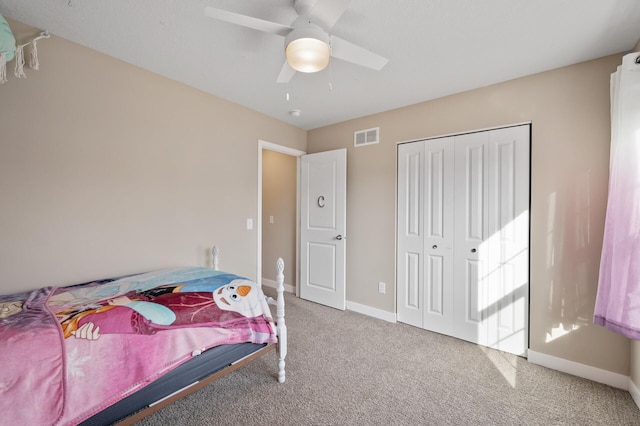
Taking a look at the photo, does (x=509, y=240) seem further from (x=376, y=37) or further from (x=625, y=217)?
(x=376, y=37)

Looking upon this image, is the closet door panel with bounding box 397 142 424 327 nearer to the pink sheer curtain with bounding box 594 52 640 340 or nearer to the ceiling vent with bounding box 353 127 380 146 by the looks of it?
the ceiling vent with bounding box 353 127 380 146

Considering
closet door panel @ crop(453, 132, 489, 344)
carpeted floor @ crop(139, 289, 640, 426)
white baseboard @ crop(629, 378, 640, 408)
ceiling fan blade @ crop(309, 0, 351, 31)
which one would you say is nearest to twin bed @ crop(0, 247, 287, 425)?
carpeted floor @ crop(139, 289, 640, 426)

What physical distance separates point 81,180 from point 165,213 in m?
0.63

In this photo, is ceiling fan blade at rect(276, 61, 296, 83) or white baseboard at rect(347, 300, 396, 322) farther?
white baseboard at rect(347, 300, 396, 322)

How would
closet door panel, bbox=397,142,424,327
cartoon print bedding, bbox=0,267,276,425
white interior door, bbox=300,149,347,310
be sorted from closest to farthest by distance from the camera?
cartoon print bedding, bbox=0,267,276,425 < closet door panel, bbox=397,142,424,327 < white interior door, bbox=300,149,347,310

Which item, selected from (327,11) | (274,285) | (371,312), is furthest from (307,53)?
(274,285)

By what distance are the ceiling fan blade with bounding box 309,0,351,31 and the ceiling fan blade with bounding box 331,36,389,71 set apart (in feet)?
0.33

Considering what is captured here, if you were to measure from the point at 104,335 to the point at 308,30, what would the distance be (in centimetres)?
179

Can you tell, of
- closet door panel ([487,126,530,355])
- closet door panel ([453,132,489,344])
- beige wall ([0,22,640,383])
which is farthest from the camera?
closet door panel ([453,132,489,344])

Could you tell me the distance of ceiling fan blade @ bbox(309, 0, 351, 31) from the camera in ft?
4.18

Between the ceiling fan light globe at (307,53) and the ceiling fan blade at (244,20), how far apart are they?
11 centimetres

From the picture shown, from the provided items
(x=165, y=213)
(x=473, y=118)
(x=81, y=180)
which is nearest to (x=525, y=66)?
(x=473, y=118)

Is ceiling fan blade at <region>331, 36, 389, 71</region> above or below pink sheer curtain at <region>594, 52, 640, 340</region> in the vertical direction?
above

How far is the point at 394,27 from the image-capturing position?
1.74m
